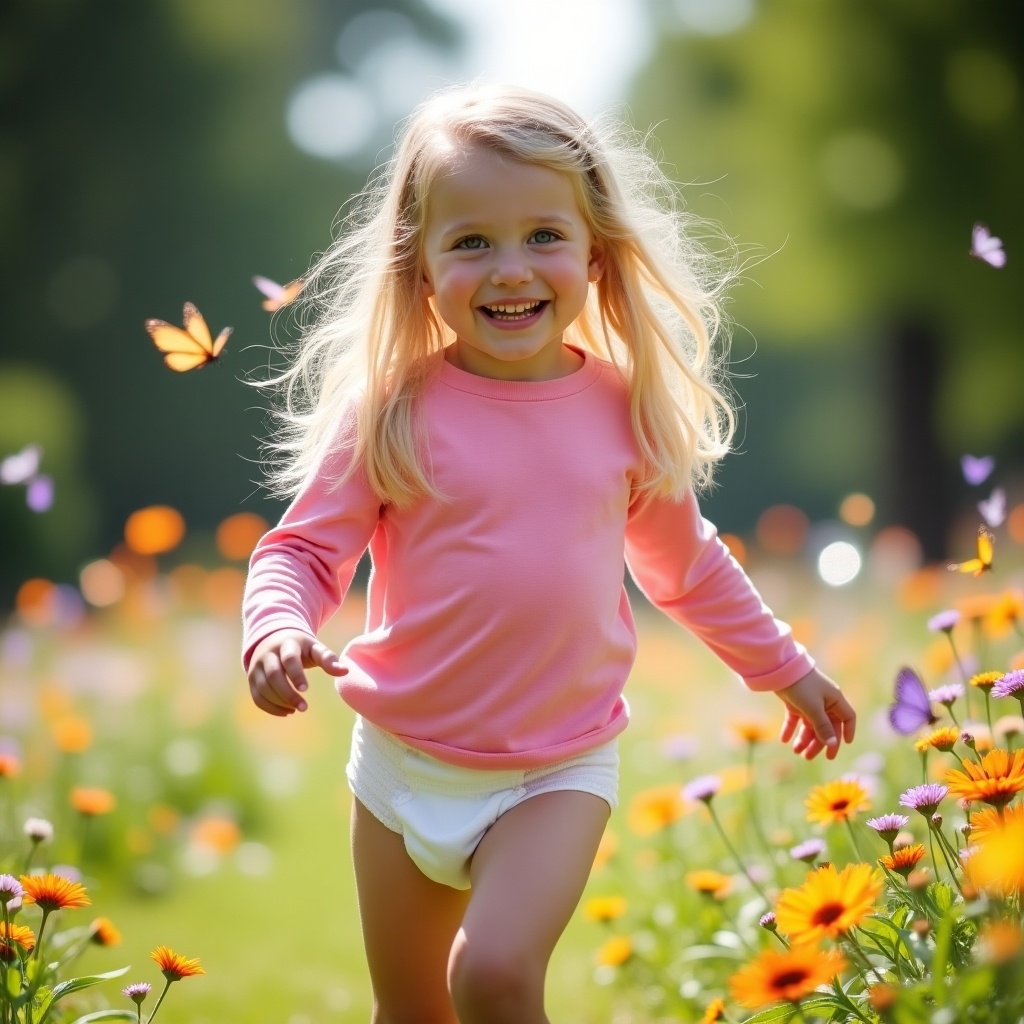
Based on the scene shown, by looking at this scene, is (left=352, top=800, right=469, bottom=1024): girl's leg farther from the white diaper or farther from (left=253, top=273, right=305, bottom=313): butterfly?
(left=253, top=273, right=305, bottom=313): butterfly

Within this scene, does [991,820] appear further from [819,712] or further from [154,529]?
[154,529]

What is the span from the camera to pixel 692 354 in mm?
2570

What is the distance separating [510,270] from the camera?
6.47 feet

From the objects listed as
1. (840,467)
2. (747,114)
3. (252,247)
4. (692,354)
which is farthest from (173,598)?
(840,467)

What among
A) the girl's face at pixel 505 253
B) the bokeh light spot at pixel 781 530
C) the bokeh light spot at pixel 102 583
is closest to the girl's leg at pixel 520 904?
the girl's face at pixel 505 253

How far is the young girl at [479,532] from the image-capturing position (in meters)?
1.95

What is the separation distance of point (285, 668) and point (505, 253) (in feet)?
2.36

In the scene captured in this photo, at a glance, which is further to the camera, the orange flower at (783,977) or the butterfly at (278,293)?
the butterfly at (278,293)

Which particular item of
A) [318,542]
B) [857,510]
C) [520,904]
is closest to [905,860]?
[520,904]

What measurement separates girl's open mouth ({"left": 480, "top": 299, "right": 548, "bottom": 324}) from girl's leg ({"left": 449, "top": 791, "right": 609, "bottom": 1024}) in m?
0.74

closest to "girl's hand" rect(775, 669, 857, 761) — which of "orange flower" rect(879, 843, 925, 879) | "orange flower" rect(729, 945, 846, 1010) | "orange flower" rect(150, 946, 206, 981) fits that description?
"orange flower" rect(879, 843, 925, 879)

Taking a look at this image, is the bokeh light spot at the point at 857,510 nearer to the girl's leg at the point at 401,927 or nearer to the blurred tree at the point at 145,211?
the girl's leg at the point at 401,927

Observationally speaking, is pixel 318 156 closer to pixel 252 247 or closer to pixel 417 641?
pixel 252 247

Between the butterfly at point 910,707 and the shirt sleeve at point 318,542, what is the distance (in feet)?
2.77
